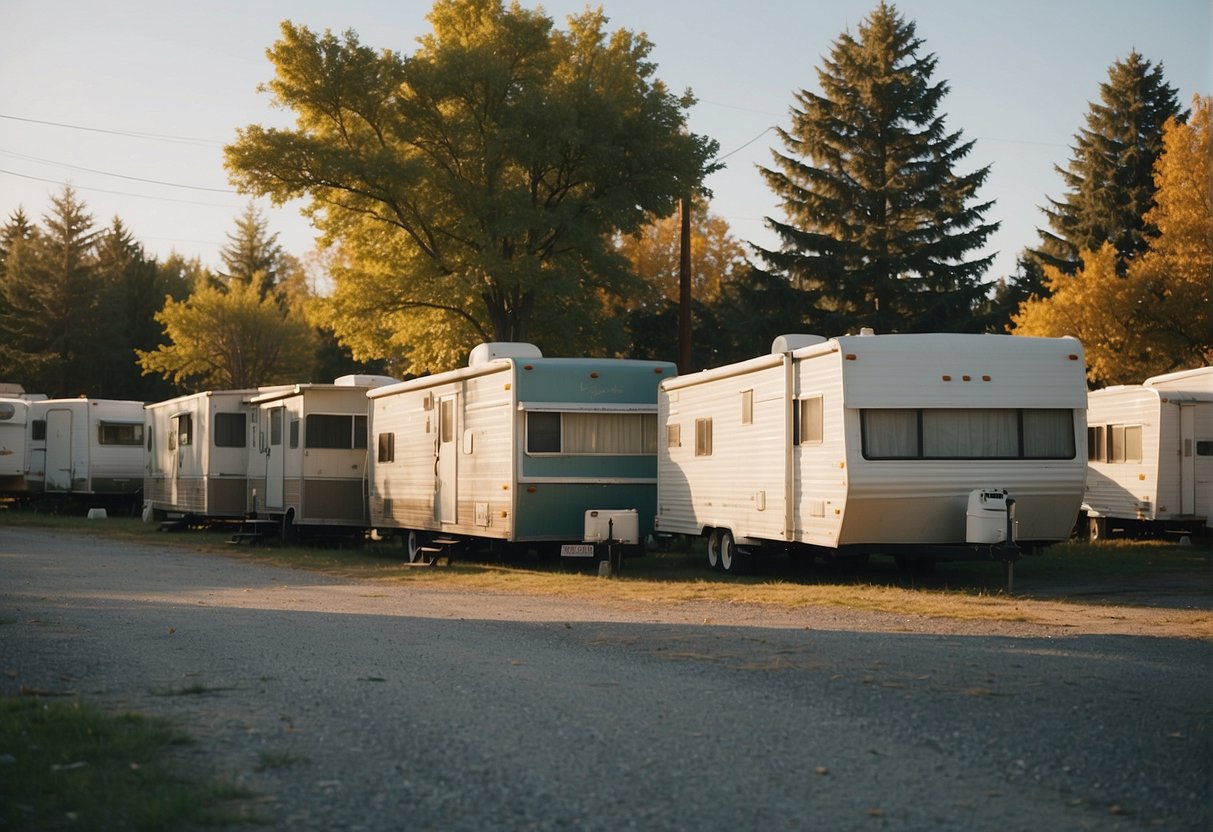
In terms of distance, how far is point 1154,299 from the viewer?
3534cm

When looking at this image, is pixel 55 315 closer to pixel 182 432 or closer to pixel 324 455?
pixel 182 432

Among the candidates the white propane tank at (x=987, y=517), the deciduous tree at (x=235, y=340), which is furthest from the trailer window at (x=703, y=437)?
the deciduous tree at (x=235, y=340)

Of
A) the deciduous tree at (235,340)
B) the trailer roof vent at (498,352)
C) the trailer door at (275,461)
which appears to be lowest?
the trailer door at (275,461)

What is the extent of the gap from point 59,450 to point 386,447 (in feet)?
Answer: 58.3

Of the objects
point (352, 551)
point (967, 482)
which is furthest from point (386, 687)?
point (352, 551)

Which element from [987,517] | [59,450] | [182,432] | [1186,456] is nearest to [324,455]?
[182,432]

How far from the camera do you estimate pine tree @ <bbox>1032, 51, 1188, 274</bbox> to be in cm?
4734

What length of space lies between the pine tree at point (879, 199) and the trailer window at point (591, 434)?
75.9 feet

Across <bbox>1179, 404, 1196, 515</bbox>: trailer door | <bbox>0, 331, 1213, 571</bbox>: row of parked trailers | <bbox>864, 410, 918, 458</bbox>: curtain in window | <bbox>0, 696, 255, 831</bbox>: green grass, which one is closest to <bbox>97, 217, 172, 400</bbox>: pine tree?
<bbox>0, 331, 1213, 571</bbox>: row of parked trailers

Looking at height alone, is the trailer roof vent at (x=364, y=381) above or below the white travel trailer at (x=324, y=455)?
above

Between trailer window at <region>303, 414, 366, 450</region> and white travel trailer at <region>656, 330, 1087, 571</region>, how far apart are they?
9.89 metres

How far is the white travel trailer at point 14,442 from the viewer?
38750mm

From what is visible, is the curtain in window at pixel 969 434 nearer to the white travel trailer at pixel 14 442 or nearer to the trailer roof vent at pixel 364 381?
the trailer roof vent at pixel 364 381

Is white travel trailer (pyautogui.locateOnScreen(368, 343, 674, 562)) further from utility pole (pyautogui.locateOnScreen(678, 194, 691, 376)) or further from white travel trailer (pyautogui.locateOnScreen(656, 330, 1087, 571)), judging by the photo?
utility pole (pyautogui.locateOnScreen(678, 194, 691, 376))
